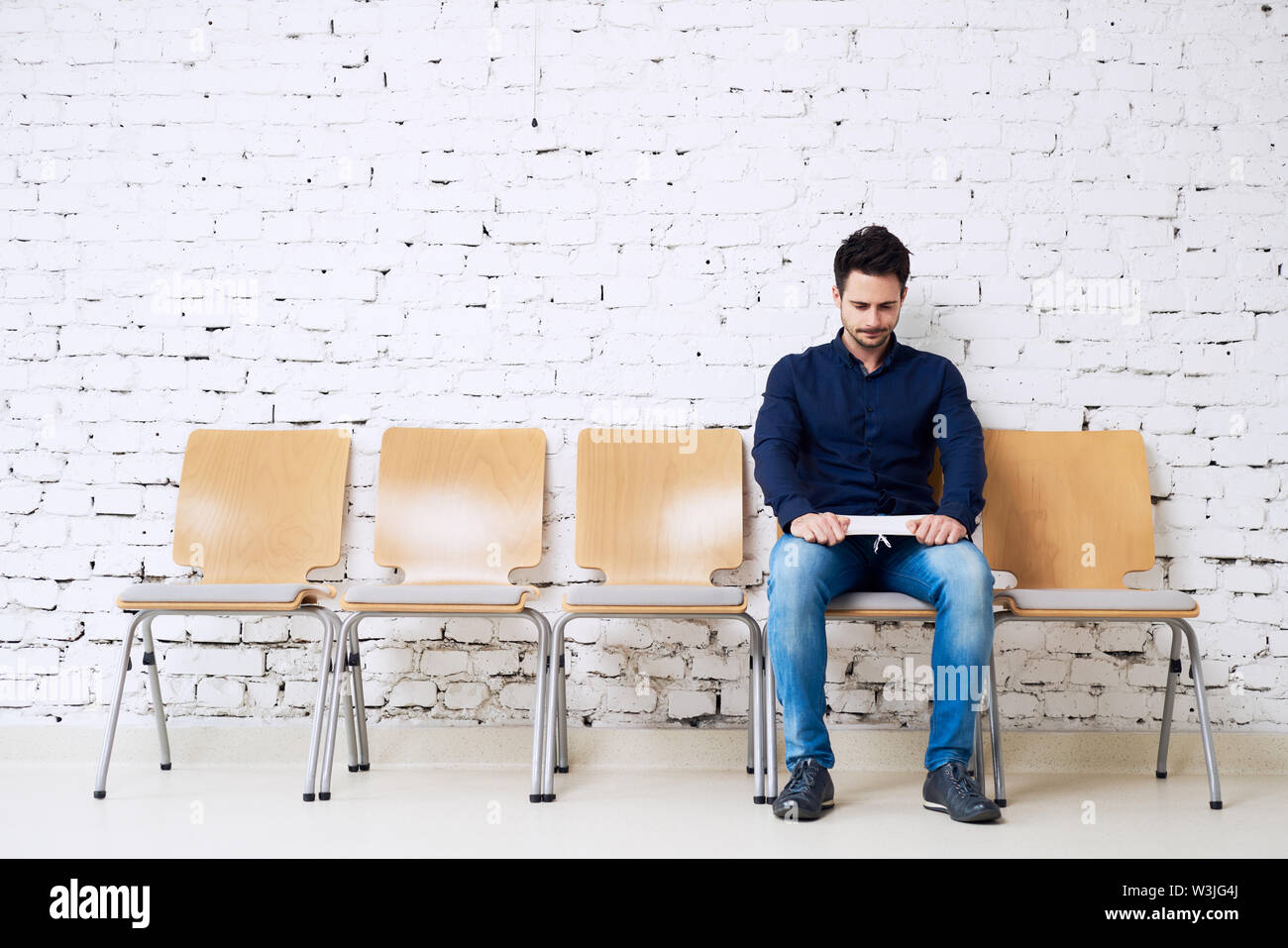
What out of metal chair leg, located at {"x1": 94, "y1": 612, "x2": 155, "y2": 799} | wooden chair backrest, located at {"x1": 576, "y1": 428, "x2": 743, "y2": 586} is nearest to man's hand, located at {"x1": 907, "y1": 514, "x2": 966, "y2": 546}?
wooden chair backrest, located at {"x1": 576, "y1": 428, "x2": 743, "y2": 586}

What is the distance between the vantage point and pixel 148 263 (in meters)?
2.72

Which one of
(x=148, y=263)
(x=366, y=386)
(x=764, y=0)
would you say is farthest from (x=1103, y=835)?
(x=148, y=263)

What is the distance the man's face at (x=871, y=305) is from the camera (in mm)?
2268

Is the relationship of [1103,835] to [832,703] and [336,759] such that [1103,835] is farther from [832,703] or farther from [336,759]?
[336,759]

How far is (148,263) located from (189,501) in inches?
27.1

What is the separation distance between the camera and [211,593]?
2195mm

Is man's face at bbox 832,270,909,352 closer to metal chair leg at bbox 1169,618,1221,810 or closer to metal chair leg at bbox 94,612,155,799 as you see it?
metal chair leg at bbox 1169,618,1221,810

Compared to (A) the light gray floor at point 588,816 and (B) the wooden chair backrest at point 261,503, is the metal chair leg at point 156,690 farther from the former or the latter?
(B) the wooden chair backrest at point 261,503

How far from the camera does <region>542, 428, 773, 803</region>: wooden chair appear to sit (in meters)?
2.48

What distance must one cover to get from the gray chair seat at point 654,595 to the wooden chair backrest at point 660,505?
0.34 meters

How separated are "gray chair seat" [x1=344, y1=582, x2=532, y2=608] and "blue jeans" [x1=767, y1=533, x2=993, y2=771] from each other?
22.8 inches

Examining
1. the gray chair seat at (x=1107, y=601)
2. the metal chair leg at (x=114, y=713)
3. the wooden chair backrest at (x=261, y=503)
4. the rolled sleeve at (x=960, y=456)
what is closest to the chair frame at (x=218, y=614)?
the metal chair leg at (x=114, y=713)

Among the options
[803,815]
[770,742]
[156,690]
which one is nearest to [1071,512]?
[770,742]

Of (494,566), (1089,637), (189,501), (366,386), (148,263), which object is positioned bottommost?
(1089,637)
